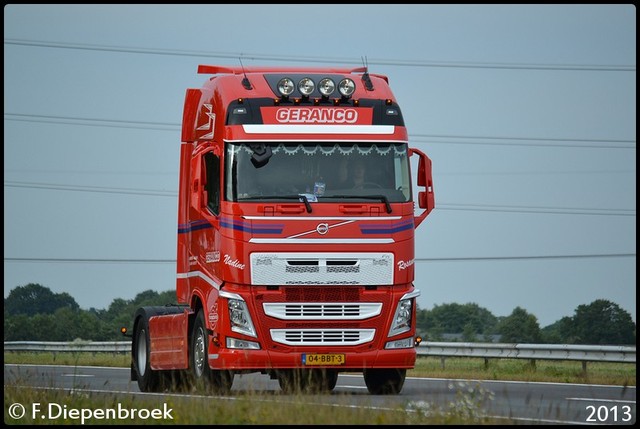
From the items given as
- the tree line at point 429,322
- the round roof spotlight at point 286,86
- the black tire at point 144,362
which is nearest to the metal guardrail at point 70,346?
the tree line at point 429,322

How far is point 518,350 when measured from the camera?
31.1m

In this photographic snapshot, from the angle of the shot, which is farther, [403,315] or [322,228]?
[403,315]

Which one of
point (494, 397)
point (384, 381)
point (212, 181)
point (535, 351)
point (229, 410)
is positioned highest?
point (212, 181)

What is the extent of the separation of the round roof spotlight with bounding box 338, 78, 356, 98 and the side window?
195 cm

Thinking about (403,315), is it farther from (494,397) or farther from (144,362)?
(144,362)

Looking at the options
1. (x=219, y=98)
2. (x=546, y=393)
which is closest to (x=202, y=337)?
(x=219, y=98)

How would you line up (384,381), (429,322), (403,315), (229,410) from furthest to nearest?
(429,322), (384,381), (403,315), (229,410)

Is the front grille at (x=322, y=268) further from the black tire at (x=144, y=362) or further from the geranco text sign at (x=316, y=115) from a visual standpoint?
the black tire at (x=144, y=362)

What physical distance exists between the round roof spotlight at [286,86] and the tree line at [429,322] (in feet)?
96.3

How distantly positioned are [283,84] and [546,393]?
5.78 m

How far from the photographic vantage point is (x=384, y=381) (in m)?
22.0

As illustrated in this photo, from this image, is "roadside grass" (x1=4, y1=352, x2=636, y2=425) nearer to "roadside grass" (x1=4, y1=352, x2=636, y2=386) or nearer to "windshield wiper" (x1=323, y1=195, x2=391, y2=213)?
"windshield wiper" (x1=323, y1=195, x2=391, y2=213)
